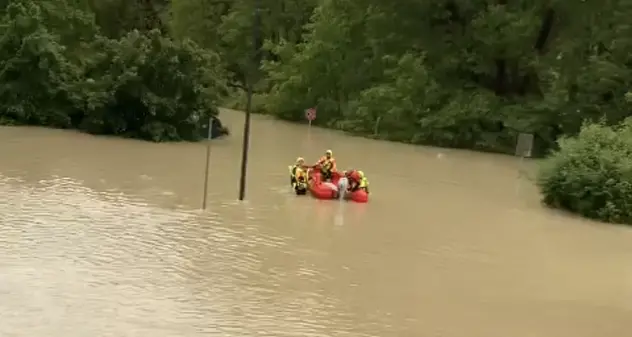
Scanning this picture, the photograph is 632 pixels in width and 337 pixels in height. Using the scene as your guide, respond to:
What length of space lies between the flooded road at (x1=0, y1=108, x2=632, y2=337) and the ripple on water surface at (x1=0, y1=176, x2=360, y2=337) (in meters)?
0.03

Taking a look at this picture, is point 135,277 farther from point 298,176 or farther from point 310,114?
point 310,114

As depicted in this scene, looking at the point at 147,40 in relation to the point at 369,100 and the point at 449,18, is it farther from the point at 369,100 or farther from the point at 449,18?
the point at 449,18

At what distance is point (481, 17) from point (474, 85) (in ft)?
7.90

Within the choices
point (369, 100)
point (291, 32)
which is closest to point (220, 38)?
point (291, 32)

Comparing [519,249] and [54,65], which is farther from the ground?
[54,65]

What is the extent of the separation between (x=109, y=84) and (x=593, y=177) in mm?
14590

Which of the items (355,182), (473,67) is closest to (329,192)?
(355,182)

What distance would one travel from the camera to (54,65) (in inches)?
1083

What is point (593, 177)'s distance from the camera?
17.5m

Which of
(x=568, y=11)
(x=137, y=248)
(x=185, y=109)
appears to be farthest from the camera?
(x=568, y=11)

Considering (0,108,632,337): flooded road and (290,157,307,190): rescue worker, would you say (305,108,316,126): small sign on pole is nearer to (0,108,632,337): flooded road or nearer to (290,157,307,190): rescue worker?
(0,108,632,337): flooded road

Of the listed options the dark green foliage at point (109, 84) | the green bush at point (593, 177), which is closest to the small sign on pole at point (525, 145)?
the green bush at point (593, 177)

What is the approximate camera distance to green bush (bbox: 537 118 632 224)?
17.3 m

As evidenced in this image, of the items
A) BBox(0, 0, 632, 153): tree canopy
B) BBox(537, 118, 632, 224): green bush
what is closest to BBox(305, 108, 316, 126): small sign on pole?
BBox(0, 0, 632, 153): tree canopy
